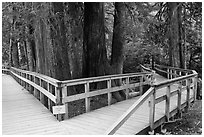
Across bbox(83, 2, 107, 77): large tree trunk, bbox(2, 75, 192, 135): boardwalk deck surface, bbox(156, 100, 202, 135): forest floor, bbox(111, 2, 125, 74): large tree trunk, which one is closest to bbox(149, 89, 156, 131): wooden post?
bbox(2, 75, 192, 135): boardwalk deck surface

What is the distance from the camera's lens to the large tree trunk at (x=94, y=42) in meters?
8.05

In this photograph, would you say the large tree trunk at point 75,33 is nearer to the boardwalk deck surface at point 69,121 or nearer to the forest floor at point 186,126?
the boardwalk deck surface at point 69,121

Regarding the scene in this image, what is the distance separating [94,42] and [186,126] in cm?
403

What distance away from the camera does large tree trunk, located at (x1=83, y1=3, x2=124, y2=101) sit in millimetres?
8047

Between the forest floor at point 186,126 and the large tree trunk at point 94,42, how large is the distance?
2.22 m

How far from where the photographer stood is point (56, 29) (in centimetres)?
718

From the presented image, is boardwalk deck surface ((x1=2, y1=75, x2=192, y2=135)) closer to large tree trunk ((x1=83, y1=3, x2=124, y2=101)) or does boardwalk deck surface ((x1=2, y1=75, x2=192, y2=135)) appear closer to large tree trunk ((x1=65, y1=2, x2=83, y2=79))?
large tree trunk ((x1=83, y1=3, x2=124, y2=101))

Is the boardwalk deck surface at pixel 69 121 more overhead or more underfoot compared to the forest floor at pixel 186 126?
more overhead

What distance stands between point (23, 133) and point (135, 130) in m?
2.24

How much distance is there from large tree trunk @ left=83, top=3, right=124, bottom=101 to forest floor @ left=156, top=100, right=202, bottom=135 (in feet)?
7.28

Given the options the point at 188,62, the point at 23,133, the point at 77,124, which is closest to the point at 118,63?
the point at 77,124

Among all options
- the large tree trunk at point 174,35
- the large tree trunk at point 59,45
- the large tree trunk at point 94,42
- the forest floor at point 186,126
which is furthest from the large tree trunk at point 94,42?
the large tree trunk at point 174,35

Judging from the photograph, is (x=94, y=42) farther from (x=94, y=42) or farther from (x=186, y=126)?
(x=186, y=126)

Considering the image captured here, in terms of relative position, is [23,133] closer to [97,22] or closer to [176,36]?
[97,22]
